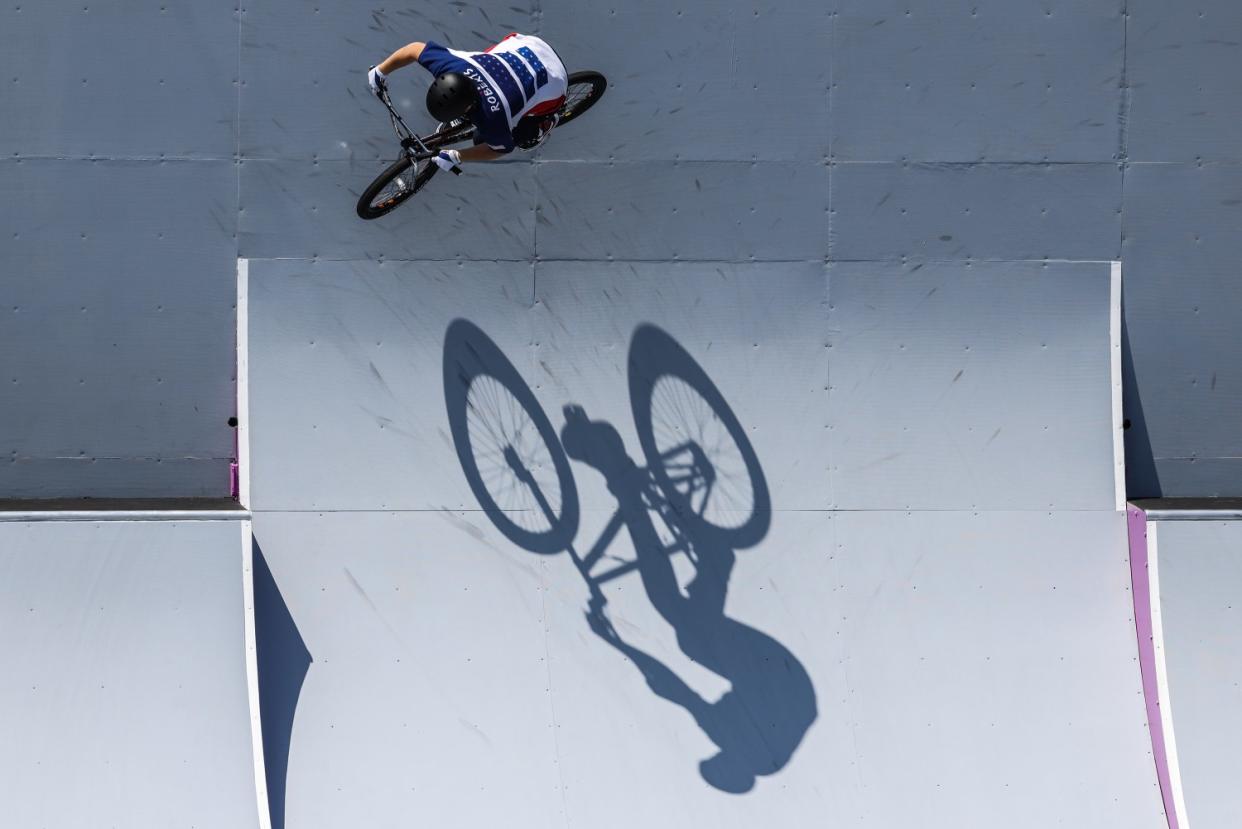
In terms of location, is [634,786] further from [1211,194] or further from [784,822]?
[1211,194]

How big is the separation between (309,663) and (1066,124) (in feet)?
19.1

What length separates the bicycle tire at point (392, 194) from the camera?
5121 mm

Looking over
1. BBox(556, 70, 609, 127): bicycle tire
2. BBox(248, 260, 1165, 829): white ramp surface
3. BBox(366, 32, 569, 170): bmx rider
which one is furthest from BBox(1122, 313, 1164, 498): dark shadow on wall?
BBox(366, 32, 569, 170): bmx rider

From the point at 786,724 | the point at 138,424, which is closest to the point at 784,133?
the point at 786,724

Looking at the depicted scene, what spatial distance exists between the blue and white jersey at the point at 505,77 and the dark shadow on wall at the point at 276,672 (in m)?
3.04

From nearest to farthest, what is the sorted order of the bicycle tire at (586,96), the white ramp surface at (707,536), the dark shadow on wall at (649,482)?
1. the bicycle tire at (586,96)
2. the white ramp surface at (707,536)
3. the dark shadow on wall at (649,482)

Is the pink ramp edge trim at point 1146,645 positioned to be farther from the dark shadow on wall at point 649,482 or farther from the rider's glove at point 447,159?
the rider's glove at point 447,159

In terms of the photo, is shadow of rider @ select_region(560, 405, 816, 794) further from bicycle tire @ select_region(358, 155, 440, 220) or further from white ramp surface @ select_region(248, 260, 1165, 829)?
bicycle tire @ select_region(358, 155, 440, 220)

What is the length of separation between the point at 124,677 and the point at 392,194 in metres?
3.18

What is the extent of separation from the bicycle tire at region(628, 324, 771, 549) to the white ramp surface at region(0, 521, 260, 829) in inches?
101

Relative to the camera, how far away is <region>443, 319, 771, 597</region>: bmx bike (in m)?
5.85

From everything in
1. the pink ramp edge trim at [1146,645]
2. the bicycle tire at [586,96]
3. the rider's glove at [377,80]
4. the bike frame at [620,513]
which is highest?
the rider's glove at [377,80]

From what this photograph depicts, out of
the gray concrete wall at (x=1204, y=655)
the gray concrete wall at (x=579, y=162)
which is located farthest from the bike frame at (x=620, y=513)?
the gray concrete wall at (x=1204, y=655)

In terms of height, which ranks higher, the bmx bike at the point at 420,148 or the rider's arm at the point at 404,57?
the rider's arm at the point at 404,57
